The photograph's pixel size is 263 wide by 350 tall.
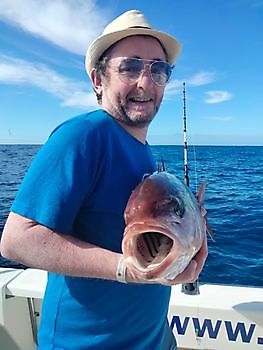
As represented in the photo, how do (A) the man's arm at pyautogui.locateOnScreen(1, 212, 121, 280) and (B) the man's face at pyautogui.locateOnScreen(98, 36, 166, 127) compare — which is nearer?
(A) the man's arm at pyautogui.locateOnScreen(1, 212, 121, 280)

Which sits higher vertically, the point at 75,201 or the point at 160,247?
the point at 75,201

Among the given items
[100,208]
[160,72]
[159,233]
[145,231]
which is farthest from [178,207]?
[160,72]

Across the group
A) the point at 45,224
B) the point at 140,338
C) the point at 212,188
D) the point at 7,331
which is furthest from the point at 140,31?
the point at 212,188

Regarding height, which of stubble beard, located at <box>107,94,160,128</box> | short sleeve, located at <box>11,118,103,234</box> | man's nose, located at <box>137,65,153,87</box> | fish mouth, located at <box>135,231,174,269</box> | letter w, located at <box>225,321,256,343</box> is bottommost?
letter w, located at <box>225,321,256,343</box>

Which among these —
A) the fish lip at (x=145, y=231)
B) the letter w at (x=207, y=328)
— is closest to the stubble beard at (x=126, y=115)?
the fish lip at (x=145, y=231)

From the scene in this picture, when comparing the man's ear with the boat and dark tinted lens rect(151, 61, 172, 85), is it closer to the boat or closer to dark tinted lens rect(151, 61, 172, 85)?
dark tinted lens rect(151, 61, 172, 85)

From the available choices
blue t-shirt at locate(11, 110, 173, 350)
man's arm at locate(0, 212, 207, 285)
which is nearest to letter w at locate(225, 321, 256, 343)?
blue t-shirt at locate(11, 110, 173, 350)

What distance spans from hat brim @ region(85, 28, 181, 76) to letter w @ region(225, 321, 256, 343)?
1.89 meters

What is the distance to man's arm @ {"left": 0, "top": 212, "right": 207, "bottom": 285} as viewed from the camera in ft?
3.59

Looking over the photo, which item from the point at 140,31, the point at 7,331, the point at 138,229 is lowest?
the point at 7,331

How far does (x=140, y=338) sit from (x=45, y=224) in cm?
71

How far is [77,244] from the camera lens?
114 centimetres

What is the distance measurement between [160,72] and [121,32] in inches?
10.5

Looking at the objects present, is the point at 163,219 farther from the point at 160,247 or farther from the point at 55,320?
the point at 55,320
